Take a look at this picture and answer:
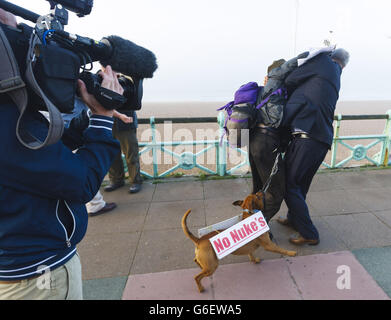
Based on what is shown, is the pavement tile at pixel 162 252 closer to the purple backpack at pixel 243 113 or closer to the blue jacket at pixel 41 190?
the purple backpack at pixel 243 113

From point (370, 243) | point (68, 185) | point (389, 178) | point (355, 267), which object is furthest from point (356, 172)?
point (68, 185)

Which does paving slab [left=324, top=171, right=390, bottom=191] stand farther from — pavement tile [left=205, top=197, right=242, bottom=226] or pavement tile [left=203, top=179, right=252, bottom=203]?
pavement tile [left=205, top=197, right=242, bottom=226]

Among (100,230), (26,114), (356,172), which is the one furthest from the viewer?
(356,172)

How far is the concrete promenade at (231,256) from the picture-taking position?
2.29m

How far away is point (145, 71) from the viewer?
139 centimetres

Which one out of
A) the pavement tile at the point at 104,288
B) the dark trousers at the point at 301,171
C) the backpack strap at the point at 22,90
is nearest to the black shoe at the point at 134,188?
the pavement tile at the point at 104,288

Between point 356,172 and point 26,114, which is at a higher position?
point 26,114

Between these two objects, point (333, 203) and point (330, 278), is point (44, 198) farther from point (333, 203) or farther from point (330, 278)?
point (333, 203)

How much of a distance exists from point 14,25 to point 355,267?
3.27 metres

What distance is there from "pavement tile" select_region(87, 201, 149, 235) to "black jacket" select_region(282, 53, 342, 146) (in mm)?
2502

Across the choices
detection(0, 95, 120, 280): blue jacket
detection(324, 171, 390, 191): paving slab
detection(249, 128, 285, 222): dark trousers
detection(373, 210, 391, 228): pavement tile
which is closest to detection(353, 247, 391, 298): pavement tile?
detection(373, 210, 391, 228): pavement tile

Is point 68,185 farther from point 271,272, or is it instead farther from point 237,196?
point 237,196

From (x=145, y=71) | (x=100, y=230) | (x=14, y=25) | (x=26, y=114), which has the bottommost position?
(x=100, y=230)
